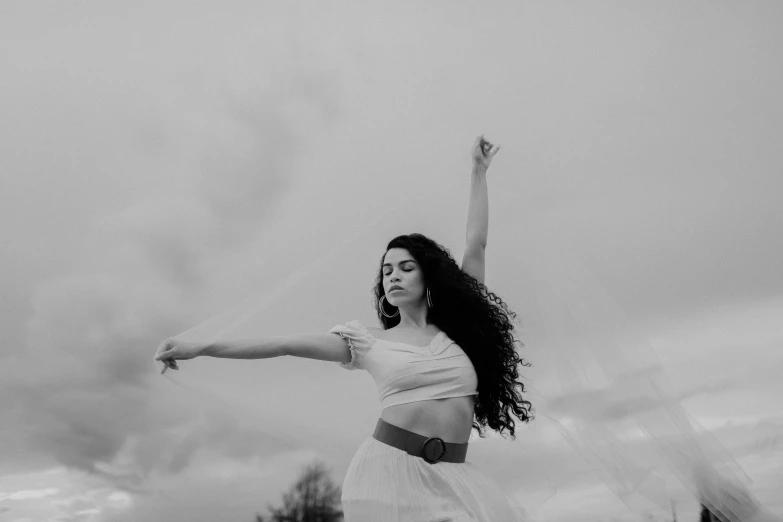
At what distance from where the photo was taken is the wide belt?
3.46 metres

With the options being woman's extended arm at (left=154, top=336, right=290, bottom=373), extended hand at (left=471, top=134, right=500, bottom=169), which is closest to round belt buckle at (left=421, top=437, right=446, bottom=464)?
woman's extended arm at (left=154, top=336, right=290, bottom=373)

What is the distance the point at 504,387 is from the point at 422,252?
817 millimetres

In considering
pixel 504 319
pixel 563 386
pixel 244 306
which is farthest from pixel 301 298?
pixel 563 386

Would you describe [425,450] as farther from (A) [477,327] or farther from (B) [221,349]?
(B) [221,349]

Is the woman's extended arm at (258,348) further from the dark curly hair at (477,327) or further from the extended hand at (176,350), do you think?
the dark curly hair at (477,327)

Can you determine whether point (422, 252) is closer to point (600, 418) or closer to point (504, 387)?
point (504, 387)

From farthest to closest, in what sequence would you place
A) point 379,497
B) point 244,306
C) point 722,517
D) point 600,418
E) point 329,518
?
point 329,518, point 244,306, point 600,418, point 722,517, point 379,497

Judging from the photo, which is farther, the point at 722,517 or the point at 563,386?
the point at 563,386

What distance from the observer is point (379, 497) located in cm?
344

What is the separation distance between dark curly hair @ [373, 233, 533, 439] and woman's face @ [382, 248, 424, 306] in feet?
0.11

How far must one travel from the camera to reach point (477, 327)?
403 cm

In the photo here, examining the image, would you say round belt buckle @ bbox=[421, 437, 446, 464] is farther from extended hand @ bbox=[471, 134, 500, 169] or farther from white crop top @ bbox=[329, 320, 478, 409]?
extended hand @ bbox=[471, 134, 500, 169]

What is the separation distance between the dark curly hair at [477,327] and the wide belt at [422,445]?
43cm

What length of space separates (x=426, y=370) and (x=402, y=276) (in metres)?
0.59
